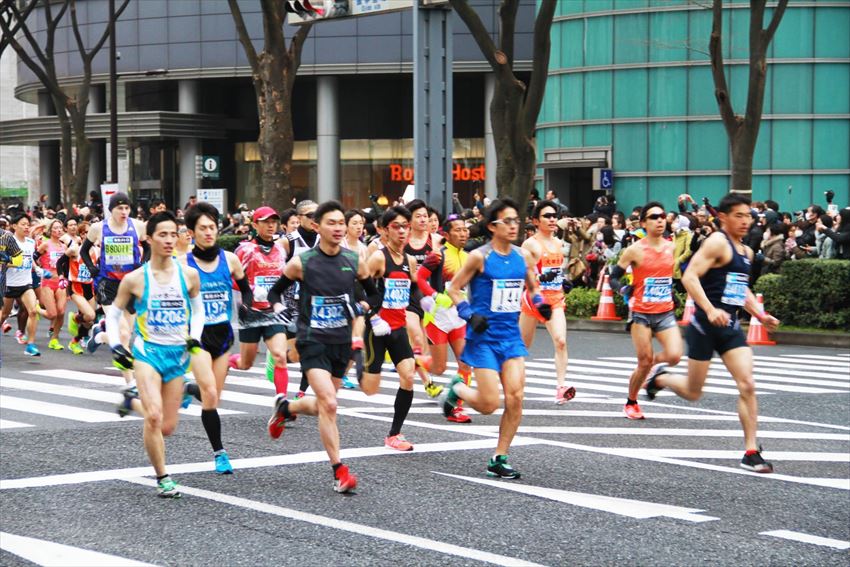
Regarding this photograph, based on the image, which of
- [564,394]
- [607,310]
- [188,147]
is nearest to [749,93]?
A: [607,310]

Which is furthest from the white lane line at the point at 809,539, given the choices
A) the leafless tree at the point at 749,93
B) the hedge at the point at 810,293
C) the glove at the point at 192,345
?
the leafless tree at the point at 749,93

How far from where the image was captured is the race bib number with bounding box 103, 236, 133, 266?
1605 cm

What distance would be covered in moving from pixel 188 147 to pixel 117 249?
48.4m

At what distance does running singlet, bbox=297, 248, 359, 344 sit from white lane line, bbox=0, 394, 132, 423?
3918 mm

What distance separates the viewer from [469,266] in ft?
32.7

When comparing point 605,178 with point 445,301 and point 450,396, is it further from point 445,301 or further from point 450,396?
point 450,396

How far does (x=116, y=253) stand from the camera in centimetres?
1611

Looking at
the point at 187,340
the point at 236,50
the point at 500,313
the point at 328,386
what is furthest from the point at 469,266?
the point at 236,50

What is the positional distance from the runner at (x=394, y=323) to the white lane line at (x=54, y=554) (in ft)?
10.5

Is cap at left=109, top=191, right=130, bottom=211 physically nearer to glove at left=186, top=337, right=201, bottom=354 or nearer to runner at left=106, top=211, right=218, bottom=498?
runner at left=106, top=211, right=218, bottom=498

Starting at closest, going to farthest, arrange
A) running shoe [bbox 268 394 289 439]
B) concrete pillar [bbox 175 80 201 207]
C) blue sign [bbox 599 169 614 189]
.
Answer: running shoe [bbox 268 394 289 439] < blue sign [bbox 599 169 614 189] < concrete pillar [bbox 175 80 201 207]

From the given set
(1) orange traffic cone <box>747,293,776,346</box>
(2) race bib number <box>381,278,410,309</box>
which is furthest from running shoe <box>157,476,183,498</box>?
(1) orange traffic cone <box>747,293,776,346</box>

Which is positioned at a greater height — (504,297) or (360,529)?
(504,297)

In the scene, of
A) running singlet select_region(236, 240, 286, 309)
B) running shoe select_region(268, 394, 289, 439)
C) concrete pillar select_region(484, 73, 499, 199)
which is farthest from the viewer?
concrete pillar select_region(484, 73, 499, 199)
